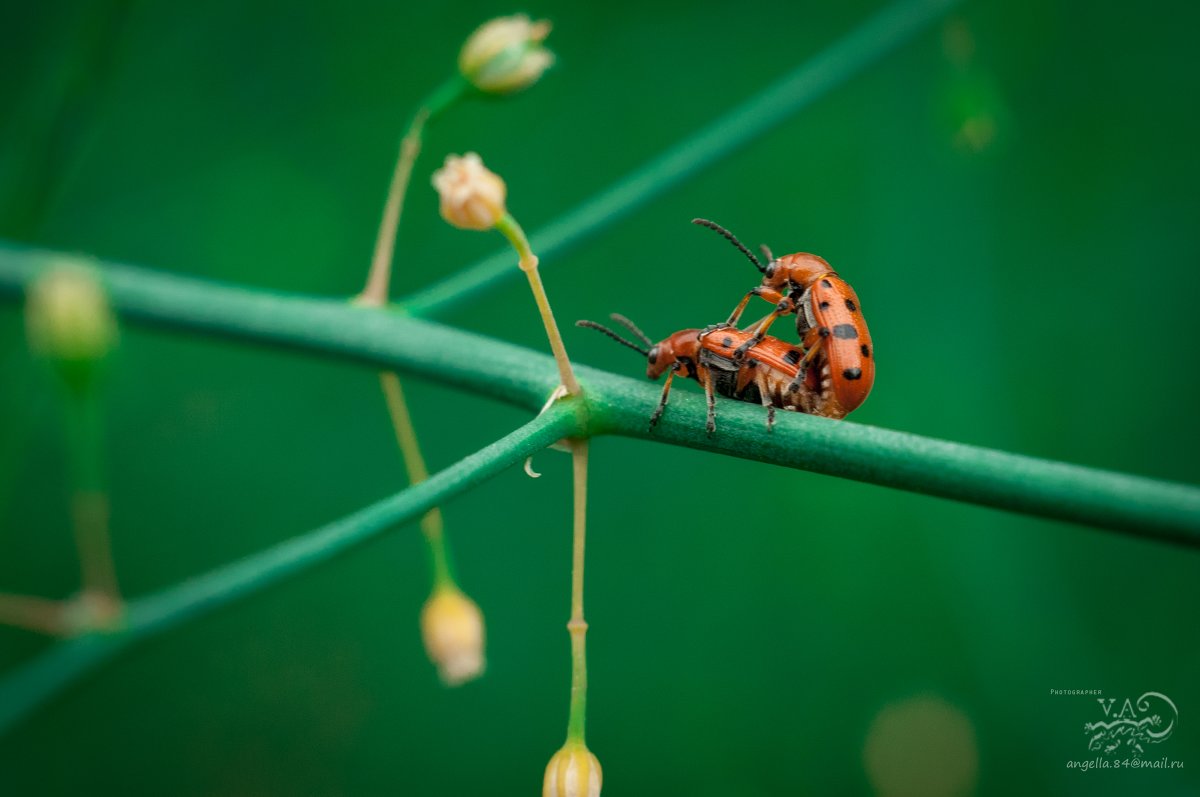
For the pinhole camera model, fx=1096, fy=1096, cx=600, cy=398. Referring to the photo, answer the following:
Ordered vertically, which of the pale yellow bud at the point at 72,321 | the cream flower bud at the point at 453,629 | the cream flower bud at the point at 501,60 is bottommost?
the cream flower bud at the point at 453,629

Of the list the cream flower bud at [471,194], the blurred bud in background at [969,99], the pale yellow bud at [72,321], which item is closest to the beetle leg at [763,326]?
the cream flower bud at [471,194]

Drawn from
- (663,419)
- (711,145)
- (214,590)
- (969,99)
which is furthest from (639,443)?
(214,590)

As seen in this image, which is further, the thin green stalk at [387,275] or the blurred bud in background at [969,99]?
the blurred bud in background at [969,99]

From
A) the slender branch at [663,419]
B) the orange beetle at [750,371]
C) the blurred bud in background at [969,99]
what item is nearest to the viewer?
the slender branch at [663,419]

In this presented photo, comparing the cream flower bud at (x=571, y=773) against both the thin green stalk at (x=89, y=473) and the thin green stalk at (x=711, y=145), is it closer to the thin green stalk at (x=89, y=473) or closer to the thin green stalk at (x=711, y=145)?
the thin green stalk at (x=89, y=473)

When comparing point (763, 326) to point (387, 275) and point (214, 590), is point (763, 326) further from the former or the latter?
point (214, 590)

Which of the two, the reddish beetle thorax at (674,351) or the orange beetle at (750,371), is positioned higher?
the reddish beetle thorax at (674,351)
